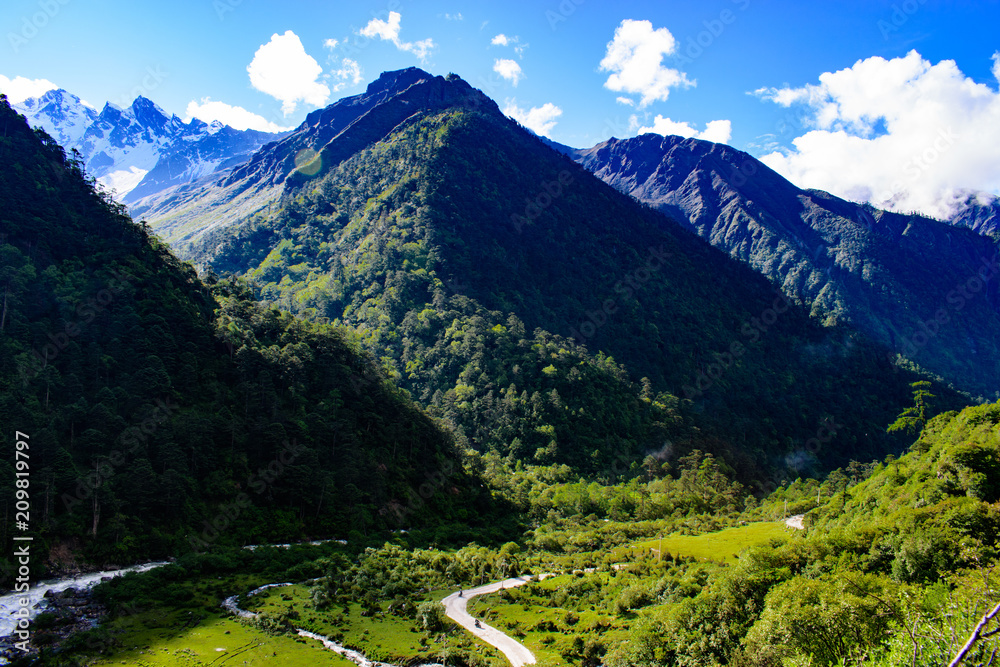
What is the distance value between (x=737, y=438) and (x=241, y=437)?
117595 mm

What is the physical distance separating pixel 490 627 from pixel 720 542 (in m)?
35.5


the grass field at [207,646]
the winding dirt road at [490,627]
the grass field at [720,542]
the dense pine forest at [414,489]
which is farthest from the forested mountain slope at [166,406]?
the grass field at [720,542]

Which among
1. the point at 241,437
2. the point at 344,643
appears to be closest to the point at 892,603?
the point at 344,643

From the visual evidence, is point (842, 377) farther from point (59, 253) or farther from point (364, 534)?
point (59, 253)

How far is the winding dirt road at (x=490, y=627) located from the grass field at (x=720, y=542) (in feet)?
65.4

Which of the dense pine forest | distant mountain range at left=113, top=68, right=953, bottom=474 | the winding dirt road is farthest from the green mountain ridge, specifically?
the winding dirt road

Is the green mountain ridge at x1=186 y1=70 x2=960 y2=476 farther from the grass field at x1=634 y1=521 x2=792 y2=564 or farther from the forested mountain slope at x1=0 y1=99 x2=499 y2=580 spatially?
the grass field at x1=634 y1=521 x2=792 y2=564

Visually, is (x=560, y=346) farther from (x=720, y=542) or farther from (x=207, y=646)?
(x=207, y=646)

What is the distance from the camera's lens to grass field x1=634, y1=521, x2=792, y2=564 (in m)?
66.6

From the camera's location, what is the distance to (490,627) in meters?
53.9

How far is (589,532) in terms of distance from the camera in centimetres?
8544

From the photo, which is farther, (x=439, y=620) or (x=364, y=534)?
(x=364, y=534)

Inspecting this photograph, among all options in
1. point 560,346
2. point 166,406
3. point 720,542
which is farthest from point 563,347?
point 166,406

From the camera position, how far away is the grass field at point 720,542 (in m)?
66.6
